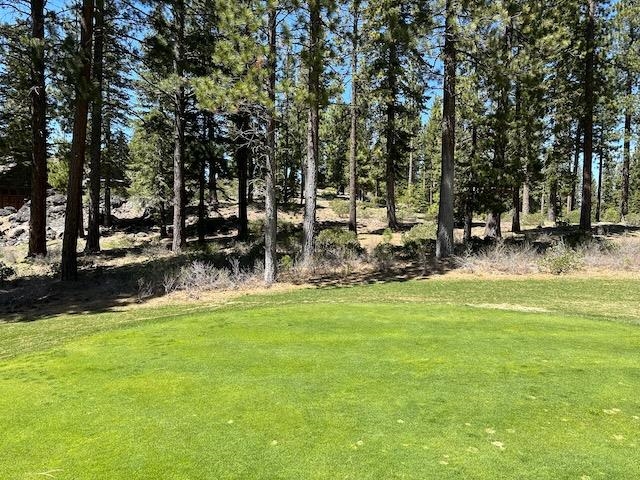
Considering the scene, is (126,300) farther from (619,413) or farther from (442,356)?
(619,413)

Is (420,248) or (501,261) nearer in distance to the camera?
(501,261)

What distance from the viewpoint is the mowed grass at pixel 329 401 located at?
11.7 ft

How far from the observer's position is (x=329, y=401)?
4.68m

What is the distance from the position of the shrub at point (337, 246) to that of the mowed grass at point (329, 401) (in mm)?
9506

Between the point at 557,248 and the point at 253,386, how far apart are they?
576 inches

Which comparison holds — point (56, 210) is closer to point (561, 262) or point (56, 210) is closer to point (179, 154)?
point (179, 154)

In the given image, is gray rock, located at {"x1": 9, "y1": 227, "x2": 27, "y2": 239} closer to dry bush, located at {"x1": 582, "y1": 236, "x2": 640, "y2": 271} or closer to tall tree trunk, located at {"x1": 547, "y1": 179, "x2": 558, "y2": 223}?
dry bush, located at {"x1": 582, "y1": 236, "x2": 640, "y2": 271}

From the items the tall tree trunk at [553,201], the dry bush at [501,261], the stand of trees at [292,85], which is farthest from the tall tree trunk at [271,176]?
the tall tree trunk at [553,201]

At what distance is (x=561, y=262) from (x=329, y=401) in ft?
44.0

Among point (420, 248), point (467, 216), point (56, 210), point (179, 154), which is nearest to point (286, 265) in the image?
point (420, 248)

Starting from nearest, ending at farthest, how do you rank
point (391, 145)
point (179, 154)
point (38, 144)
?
point (38, 144) → point (179, 154) → point (391, 145)

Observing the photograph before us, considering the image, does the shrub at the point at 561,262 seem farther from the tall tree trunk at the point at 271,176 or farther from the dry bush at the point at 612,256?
the tall tree trunk at the point at 271,176

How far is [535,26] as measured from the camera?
1786 cm

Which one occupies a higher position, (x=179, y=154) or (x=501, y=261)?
(x=179, y=154)
